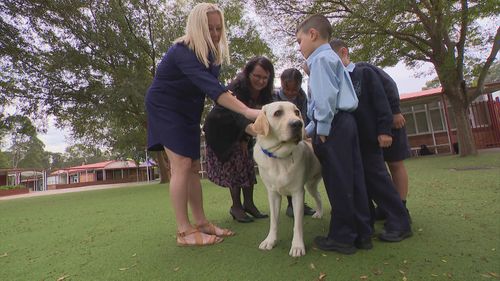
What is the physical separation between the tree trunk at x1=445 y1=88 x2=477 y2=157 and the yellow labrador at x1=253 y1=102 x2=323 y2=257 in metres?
12.5

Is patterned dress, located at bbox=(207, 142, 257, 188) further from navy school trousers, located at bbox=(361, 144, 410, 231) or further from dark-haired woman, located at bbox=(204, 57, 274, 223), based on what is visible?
navy school trousers, located at bbox=(361, 144, 410, 231)

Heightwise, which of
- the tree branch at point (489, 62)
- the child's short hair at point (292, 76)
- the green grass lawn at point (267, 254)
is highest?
the tree branch at point (489, 62)

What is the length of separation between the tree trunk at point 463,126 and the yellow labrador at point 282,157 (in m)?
12.5

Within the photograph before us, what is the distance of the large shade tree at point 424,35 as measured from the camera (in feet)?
37.1

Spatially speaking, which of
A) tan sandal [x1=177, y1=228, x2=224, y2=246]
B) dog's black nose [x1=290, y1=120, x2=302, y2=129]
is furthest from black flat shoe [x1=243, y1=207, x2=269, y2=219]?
dog's black nose [x1=290, y1=120, x2=302, y2=129]

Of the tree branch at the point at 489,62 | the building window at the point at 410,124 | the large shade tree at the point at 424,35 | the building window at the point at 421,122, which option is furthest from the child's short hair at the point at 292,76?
the building window at the point at 421,122

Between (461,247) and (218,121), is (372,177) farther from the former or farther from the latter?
(218,121)

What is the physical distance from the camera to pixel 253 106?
409 cm

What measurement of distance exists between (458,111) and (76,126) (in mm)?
18152

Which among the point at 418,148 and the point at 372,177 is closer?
the point at 372,177

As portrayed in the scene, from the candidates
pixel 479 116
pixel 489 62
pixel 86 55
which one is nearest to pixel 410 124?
pixel 479 116

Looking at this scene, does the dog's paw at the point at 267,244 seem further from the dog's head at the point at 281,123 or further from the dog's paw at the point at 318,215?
the dog's paw at the point at 318,215

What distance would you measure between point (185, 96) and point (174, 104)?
0.15 m

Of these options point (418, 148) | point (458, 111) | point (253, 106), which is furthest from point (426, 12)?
point (253, 106)
